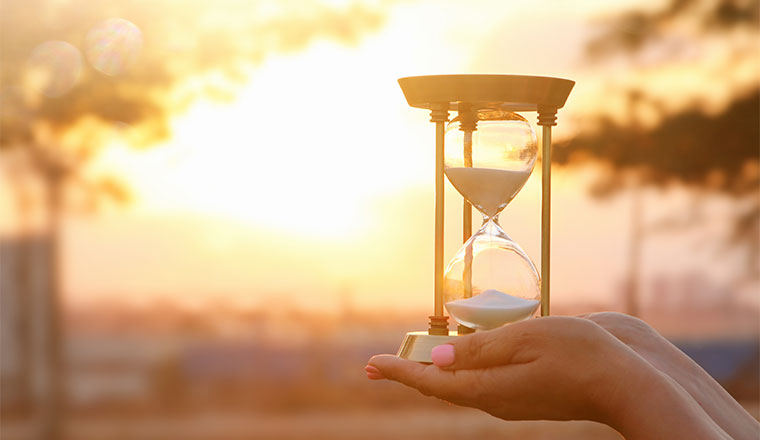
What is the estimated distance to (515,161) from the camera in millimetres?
2486

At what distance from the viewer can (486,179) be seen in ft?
8.18

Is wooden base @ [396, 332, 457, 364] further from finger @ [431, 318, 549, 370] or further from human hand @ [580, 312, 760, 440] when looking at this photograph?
human hand @ [580, 312, 760, 440]

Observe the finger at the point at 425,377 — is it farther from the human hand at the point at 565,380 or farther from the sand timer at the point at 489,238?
the sand timer at the point at 489,238

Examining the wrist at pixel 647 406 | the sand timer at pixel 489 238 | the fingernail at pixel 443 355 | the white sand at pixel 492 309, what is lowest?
the wrist at pixel 647 406

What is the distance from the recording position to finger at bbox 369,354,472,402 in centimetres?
224

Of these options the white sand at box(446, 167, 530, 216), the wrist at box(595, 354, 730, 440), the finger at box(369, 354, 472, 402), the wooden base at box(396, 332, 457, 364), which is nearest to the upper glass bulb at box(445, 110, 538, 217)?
the white sand at box(446, 167, 530, 216)

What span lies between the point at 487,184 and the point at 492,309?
1.02ft

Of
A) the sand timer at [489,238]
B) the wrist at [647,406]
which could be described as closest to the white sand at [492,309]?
the sand timer at [489,238]

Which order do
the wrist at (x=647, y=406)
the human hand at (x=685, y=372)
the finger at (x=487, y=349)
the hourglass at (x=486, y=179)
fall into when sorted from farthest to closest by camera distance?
the hourglass at (x=486, y=179)
the human hand at (x=685, y=372)
the finger at (x=487, y=349)
the wrist at (x=647, y=406)

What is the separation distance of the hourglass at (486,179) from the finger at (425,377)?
0.23 feet

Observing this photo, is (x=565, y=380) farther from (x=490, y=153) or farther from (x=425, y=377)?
(x=490, y=153)

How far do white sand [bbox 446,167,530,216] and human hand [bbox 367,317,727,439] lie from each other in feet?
1.42

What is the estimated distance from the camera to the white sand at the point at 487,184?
8.18 ft

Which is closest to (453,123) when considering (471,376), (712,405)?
(471,376)
